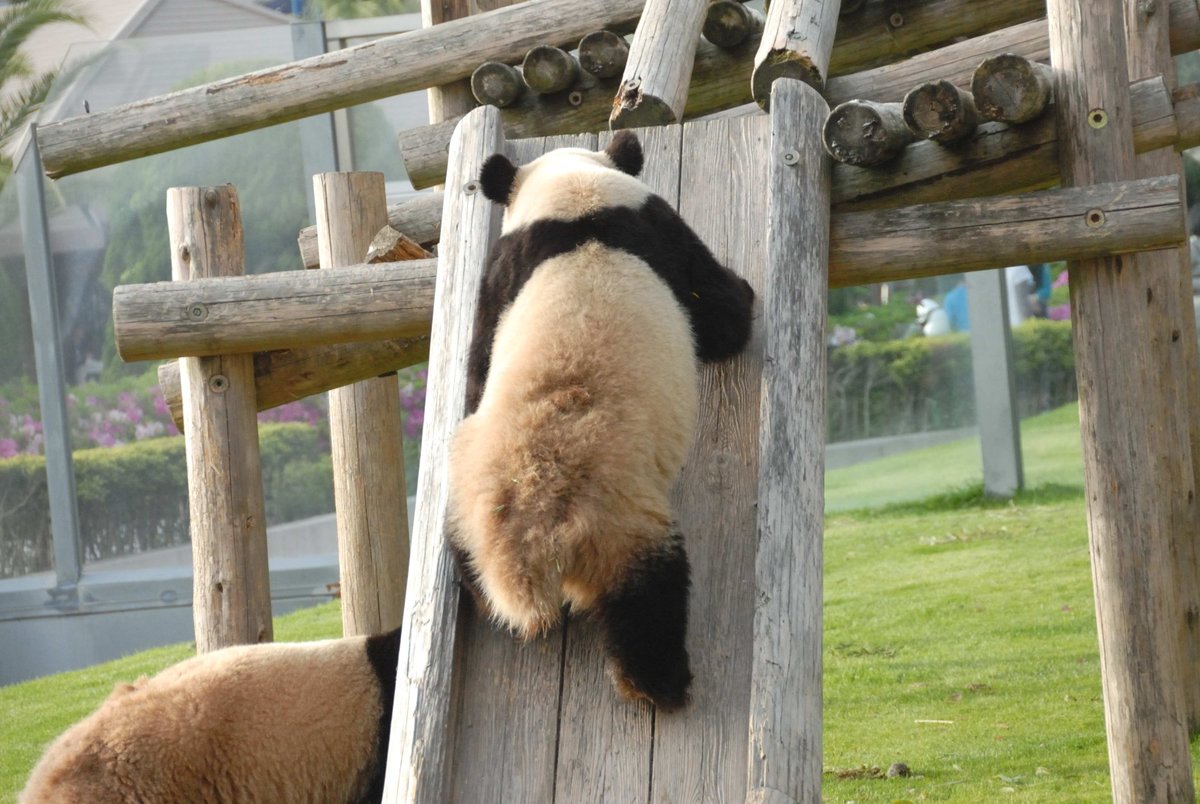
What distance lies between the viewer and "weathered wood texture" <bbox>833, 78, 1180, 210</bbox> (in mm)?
3840

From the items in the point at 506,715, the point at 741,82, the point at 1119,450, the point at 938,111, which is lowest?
the point at 506,715

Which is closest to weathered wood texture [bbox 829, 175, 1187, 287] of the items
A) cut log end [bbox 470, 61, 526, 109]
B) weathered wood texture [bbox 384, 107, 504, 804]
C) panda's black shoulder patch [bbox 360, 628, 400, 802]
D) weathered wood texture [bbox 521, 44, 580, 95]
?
weathered wood texture [bbox 384, 107, 504, 804]

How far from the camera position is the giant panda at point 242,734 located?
3436 mm

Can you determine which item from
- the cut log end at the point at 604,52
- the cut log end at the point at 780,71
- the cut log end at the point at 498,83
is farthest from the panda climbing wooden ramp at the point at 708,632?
the cut log end at the point at 498,83

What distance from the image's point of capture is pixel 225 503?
14.8 ft

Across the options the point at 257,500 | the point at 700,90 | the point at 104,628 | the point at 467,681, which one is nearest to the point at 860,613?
the point at 700,90

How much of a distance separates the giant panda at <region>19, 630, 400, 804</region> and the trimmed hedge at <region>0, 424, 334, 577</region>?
7.38m

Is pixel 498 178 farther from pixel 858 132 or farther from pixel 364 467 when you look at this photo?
pixel 364 467

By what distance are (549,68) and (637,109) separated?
107 cm

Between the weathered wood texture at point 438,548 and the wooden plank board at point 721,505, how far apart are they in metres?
0.51

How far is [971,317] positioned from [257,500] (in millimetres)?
8283

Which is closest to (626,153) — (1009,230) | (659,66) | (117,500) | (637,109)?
(637,109)

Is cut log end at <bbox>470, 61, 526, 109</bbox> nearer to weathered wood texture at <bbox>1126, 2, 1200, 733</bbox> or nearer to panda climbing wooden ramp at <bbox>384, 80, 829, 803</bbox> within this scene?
panda climbing wooden ramp at <bbox>384, 80, 829, 803</bbox>

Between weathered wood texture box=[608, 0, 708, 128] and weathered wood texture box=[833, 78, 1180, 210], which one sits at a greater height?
weathered wood texture box=[608, 0, 708, 128]
